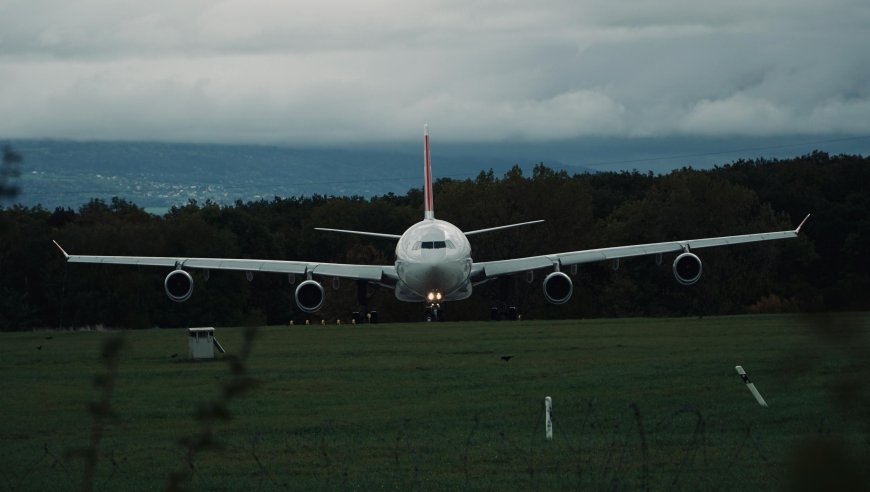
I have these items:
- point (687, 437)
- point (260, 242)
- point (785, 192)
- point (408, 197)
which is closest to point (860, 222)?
point (785, 192)

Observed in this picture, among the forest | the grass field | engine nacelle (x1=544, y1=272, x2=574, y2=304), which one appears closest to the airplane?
engine nacelle (x1=544, y1=272, x2=574, y2=304)

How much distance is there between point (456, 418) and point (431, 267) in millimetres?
30936

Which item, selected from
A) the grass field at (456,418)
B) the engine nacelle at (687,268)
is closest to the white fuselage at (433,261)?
the engine nacelle at (687,268)

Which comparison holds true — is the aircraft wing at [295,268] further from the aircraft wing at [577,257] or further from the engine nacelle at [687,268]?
the engine nacelle at [687,268]

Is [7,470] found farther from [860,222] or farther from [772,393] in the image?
[860,222]

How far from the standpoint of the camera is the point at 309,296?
5334 cm

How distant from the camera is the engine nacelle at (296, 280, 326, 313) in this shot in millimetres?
53156

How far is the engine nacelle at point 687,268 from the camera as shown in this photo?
52.8 m

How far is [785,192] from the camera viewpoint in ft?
383

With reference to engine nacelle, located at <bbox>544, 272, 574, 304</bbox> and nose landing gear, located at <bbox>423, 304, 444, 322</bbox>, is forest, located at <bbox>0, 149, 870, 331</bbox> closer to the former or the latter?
nose landing gear, located at <bbox>423, 304, 444, 322</bbox>

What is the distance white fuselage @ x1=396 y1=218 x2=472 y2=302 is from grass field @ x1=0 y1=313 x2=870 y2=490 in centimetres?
1630

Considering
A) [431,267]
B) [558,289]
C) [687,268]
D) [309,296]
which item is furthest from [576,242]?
[431,267]

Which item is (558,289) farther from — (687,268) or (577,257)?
(687,268)

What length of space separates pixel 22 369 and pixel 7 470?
15252mm
